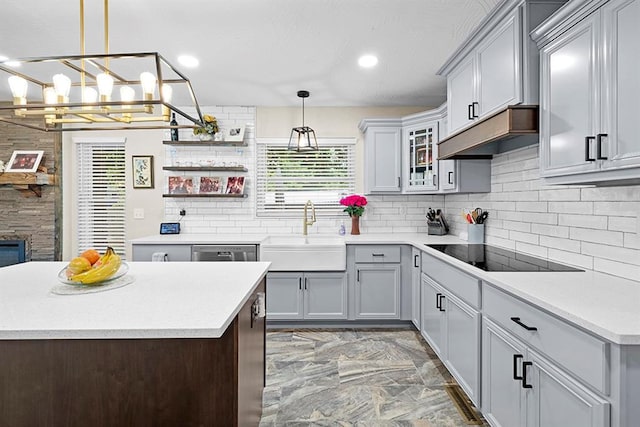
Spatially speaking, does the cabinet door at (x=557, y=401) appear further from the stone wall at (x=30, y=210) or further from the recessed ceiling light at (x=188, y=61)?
Result: the stone wall at (x=30, y=210)

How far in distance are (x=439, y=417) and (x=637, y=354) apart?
142 centimetres

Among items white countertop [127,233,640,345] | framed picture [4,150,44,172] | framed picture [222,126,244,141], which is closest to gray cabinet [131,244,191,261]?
framed picture [222,126,244,141]

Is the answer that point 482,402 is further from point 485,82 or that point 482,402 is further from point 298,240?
point 298,240

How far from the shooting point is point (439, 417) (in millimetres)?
2268

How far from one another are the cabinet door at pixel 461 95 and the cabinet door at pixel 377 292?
1.46m

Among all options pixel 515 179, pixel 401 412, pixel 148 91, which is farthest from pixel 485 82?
pixel 401 412

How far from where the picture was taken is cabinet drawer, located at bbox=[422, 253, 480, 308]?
83.8 inches

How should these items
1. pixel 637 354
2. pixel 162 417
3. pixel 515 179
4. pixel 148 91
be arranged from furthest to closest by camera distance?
1. pixel 515 179
2. pixel 148 91
3. pixel 162 417
4. pixel 637 354

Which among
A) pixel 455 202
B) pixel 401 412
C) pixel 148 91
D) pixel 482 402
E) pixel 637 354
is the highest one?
pixel 148 91

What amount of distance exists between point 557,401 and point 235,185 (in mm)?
3584

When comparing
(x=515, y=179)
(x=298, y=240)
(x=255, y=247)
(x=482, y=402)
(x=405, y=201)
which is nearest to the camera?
(x=482, y=402)

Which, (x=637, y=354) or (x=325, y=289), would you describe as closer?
(x=637, y=354)

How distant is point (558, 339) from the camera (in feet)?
4.52

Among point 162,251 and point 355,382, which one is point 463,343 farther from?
point 162,251
